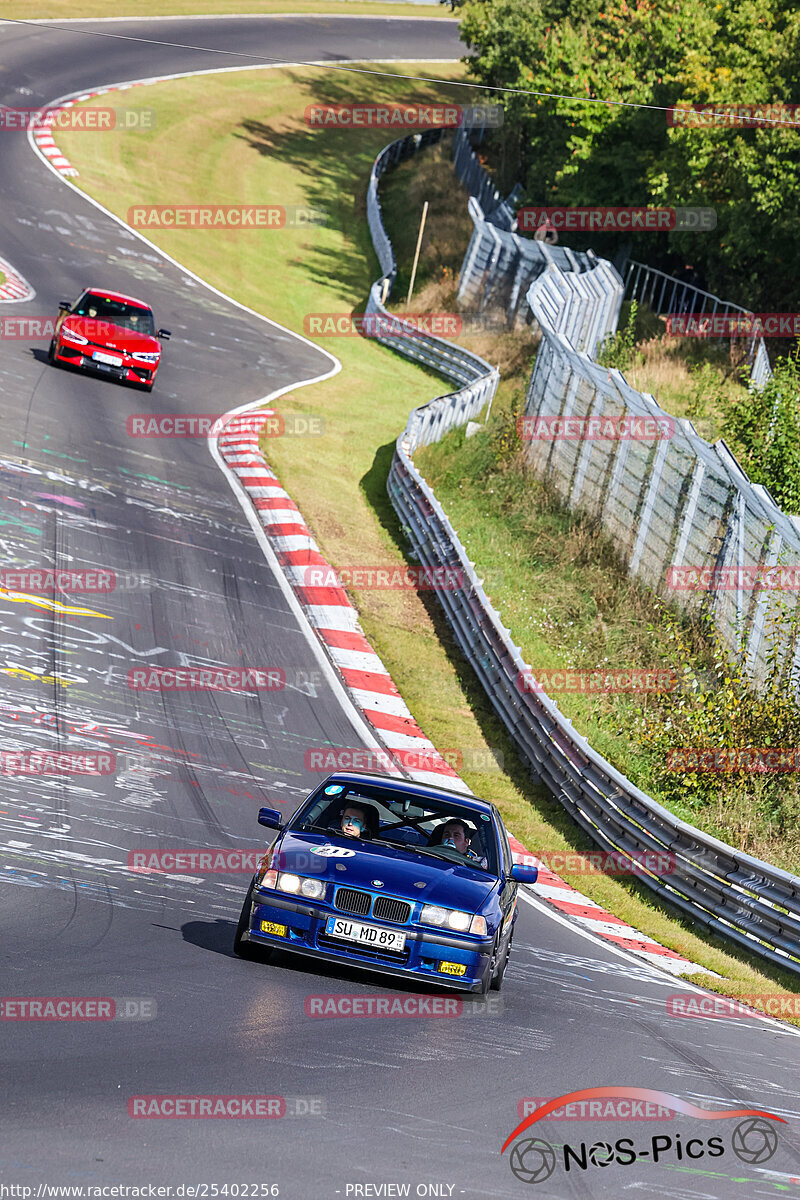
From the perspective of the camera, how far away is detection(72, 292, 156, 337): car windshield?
2819 cm

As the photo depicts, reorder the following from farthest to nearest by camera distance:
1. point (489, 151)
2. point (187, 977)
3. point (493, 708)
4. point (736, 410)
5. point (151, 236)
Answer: point (489, 151)
point (151, 236)
point (736, 410)
point (493, 708)
point (187, 977)

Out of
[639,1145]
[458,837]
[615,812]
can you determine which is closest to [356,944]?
[458,837]

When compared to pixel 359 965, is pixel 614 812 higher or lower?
lower

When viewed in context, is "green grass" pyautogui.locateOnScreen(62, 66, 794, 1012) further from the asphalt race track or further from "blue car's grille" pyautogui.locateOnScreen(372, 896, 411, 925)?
"blue car's grille" pyautogui.locateOnScreen(372, 896, 411, 925)

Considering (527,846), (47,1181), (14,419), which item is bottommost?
(527,846)

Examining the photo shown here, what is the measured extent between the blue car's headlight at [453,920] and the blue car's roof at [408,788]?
1.33m

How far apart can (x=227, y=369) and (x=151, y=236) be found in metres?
14.9

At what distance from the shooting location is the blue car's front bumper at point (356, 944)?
28.1 feet

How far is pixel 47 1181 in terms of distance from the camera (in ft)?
17.5

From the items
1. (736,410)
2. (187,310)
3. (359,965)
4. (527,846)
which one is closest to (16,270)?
(187,310)

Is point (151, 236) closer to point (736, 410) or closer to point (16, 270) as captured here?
point (16, 270)

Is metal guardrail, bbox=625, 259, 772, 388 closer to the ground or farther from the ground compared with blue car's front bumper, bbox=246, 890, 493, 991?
farther from the ground

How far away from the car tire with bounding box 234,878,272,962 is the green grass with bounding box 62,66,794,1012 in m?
4.52

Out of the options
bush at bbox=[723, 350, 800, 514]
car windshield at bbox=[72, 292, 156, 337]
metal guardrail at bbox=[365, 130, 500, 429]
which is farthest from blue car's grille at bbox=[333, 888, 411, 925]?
car windshield at bbox=[72, 292, 156, 337]
